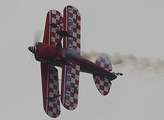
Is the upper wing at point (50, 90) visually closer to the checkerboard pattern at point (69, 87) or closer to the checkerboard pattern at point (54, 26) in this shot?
the checkerboard pattern at point (69, 87)

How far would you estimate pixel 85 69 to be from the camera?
38.6 m

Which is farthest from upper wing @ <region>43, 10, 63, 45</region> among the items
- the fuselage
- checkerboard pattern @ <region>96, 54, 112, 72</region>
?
checkerboard pattern @ <region>96, 54, 112, 72</region>

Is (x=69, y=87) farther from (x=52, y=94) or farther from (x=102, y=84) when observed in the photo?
(x=102, y=84)

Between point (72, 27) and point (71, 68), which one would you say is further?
point (72, 27)

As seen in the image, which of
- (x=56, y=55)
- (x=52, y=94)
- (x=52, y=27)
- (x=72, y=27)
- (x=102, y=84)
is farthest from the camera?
(x=102, y=84)

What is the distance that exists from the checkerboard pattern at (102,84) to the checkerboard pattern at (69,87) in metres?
1.80

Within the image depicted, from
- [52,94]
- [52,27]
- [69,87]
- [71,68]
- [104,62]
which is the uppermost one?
[52,27]

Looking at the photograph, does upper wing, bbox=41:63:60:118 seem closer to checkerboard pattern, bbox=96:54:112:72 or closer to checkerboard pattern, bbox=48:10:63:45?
checkerboard pattern, bbox=48:10:63:45

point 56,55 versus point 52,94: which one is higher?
point 56,55

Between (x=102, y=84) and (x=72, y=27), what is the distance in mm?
3184

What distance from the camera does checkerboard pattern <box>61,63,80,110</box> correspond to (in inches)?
1455

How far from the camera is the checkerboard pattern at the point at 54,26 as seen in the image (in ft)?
125

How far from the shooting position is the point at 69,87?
122ft

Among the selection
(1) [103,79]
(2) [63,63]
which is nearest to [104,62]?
(1) [103,79]
